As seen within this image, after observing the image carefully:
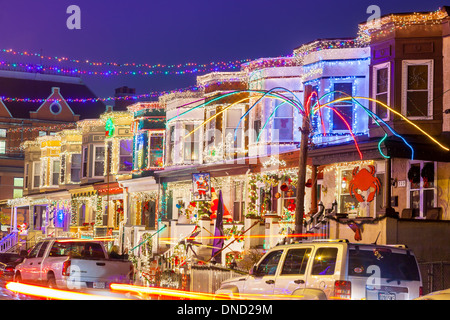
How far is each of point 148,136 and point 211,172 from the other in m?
7.29

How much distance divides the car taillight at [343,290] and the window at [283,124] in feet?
56.6

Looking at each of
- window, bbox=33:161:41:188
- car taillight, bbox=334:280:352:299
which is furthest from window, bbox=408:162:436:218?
window, bbox=33:161:41:188

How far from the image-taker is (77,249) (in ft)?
72.4

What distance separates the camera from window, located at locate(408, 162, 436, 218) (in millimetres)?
24047

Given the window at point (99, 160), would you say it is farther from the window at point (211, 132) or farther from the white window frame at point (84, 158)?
the window at point (211, 132)

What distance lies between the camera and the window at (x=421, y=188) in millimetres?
24047

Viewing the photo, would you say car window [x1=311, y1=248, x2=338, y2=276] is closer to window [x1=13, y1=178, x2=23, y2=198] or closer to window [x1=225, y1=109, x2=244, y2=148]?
window [x1=225, y1=109, x2=244, y2=148]

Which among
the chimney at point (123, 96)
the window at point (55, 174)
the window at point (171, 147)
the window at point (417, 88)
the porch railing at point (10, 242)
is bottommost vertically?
the porch railing at point (10, 242)

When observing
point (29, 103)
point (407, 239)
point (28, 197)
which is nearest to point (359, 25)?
point (407, 239)

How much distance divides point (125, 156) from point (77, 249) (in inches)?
864

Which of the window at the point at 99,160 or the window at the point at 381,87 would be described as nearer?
the window at the point at 381,87

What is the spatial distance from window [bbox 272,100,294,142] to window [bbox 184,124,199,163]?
23.2ft

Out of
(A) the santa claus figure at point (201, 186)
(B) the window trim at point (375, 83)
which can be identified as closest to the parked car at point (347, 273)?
(B) the window trim at point (375, 83)
